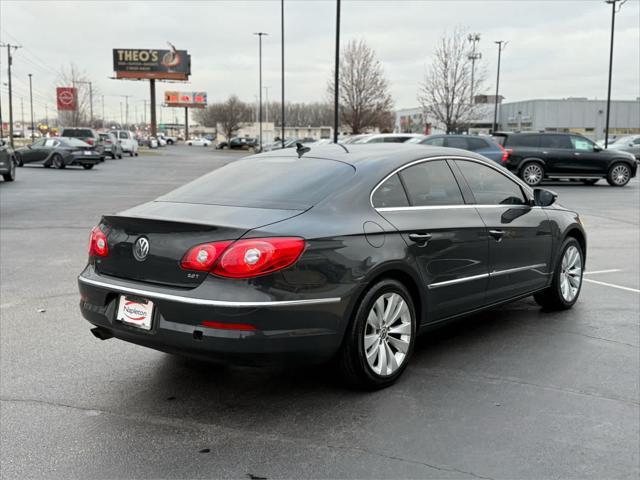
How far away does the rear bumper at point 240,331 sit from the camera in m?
3.72

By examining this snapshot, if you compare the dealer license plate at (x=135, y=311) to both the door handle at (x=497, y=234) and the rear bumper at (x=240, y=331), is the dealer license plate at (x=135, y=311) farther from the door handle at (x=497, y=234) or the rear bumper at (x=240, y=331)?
the door handle at (x=497, y=234)

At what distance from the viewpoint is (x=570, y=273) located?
21.3 ft

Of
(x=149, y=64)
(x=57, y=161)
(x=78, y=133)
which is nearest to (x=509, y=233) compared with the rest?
(x=57, y=161)

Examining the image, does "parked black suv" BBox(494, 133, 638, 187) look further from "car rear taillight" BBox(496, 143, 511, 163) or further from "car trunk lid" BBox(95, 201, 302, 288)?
"car trunk lid" BBox(95, 201, 302, 288)

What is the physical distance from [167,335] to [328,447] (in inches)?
43.5

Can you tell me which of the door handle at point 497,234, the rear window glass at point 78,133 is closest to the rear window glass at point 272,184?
the door handle at point 497,234

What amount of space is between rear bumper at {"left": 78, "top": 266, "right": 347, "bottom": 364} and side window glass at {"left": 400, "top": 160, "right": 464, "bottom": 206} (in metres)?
1.18

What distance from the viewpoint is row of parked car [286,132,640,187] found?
21.7 metres

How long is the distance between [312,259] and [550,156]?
65.8ft

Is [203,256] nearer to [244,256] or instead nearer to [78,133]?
[244,256]

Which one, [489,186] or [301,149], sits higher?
[301,149]

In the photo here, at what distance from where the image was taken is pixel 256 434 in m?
3.72

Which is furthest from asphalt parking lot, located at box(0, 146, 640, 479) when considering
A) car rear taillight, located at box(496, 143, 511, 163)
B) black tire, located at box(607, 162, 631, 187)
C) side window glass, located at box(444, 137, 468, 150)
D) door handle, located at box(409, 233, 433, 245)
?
black tire, located at box(607, 162, 631, 187)

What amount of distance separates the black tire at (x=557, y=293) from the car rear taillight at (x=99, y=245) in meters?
3.88
